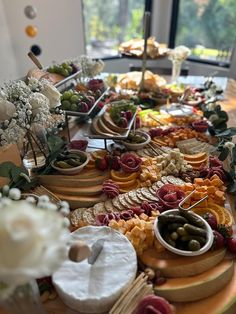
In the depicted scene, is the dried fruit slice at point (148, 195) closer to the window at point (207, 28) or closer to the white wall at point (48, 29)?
the white wall at point (48, 29)

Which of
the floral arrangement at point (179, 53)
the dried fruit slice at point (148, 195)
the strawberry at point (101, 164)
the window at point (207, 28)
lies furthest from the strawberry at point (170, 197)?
the window at point (207, 28)

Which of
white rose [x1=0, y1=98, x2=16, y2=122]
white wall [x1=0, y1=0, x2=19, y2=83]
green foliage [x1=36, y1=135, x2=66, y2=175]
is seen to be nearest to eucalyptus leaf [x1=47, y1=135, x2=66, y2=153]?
green foliage [x1=36, y1=135, x2=66, y2=175]

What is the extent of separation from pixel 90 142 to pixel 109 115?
0.81ft

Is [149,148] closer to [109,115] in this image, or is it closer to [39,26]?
[109,115]

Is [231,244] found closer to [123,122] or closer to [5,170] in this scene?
[123,122]

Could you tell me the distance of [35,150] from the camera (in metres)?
1.60

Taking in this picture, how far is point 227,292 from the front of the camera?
100cm

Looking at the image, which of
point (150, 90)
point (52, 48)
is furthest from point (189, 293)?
point (52, 48)

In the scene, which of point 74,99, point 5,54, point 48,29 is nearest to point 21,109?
point 74,99

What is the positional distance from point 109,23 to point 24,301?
4.12 metres

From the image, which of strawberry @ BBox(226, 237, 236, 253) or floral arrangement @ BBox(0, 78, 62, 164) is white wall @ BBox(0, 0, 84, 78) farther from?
strawberry @ BBox(226, 237, 236, 253)

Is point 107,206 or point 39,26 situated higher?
point 39,26

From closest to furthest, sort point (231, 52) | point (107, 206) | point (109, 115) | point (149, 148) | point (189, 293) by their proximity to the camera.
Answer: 1. point (189, 293)
2. point (107, 206)
3. point (149, 148)
4. point (109, 115)
5. point (231, 52)

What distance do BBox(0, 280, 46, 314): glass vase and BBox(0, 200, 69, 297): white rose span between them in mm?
121
